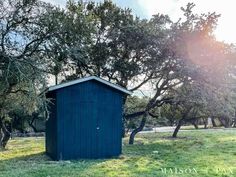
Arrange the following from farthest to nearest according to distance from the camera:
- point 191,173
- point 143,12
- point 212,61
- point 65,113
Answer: point 143,12
point 212,61
point 65,113
point 191,173

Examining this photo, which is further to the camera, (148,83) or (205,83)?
(148,83)

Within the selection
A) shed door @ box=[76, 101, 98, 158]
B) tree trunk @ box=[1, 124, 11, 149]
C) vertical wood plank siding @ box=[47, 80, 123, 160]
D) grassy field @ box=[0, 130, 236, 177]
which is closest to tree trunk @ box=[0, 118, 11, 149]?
tree trunk @ box=[1, 124, 11, 149]

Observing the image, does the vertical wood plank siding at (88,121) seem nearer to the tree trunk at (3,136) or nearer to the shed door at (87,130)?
the shed door at (87,130)

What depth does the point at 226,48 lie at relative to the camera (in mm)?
15922

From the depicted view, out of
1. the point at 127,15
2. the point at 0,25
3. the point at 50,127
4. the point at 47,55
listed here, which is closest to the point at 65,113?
the point at 50,127

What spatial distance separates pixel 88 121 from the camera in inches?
476

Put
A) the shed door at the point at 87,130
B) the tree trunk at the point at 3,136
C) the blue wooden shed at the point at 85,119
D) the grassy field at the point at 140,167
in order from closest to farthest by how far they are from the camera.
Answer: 1. the grassy field at the point at 140,167
2. the blue wooden shed at the point at 85,119
3. the shed door at the point at 87,130
4. the tree trunk at the point at 3,136

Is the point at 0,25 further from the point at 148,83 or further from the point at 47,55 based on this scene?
the point at 148,83

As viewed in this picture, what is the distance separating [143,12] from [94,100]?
288 inches

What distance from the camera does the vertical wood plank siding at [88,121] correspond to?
464 inches

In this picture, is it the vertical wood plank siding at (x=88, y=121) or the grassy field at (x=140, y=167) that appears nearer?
the grassy field at (x=140, y=167)

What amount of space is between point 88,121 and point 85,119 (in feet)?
0.42

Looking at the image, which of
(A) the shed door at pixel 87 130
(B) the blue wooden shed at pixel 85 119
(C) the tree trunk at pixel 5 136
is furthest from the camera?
(C) the tree trunk at pixel 5 136

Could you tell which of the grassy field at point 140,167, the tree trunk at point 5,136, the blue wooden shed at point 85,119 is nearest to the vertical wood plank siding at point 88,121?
the blue wooden shed at point 85,119
